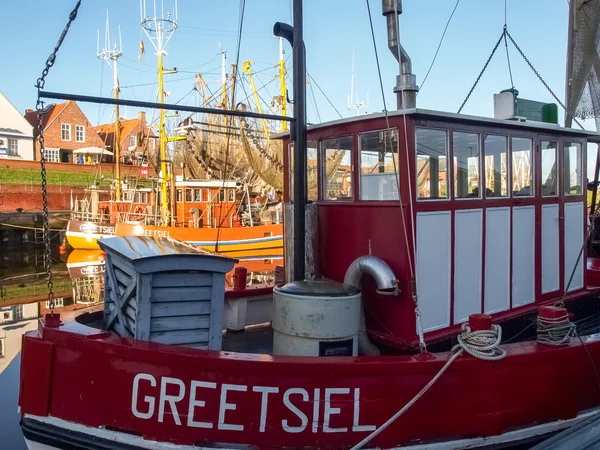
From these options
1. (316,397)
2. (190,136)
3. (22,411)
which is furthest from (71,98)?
(190,136)

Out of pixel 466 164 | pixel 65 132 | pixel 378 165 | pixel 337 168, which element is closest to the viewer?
pixel 378 165

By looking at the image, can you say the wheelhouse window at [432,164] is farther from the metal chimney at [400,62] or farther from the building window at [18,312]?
the building window at [18,312]

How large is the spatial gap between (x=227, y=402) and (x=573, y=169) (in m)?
5.43

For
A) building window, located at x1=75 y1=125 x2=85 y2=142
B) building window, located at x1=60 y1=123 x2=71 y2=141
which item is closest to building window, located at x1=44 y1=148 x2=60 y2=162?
building window, located at x1=60 y1=123 x2=71 y2=141

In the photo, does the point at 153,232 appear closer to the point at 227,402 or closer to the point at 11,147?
the point at 227,402

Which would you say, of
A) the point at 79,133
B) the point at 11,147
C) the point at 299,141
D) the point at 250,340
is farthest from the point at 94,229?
the point at 299,141

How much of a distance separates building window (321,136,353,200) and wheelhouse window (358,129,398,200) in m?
0.19

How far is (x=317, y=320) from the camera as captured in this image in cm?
475

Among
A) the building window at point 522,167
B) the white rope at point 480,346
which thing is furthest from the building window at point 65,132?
the white rope at point 480,346

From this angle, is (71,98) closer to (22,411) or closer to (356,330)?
(22,411)

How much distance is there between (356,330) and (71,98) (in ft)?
10.3

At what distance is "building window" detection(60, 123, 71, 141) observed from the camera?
161ft

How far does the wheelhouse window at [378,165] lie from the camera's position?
209 inches

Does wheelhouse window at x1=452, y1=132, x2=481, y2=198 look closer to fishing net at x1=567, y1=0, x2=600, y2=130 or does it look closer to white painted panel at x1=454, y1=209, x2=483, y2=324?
white painted panel at x1=454, y1=209, x2=483, y2=324
